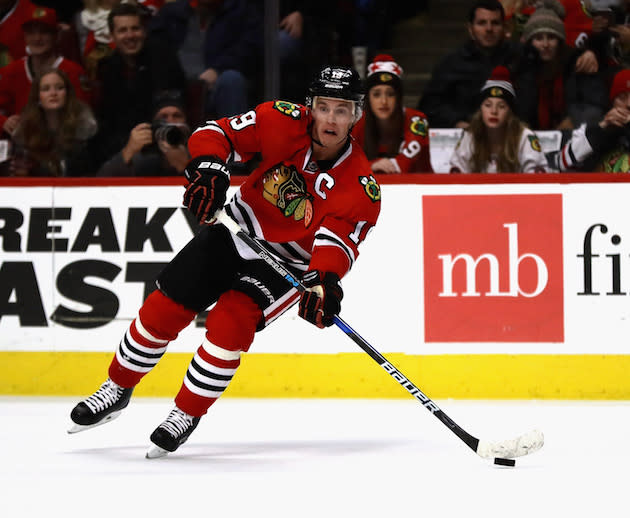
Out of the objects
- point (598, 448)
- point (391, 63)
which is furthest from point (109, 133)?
point (598, 448)

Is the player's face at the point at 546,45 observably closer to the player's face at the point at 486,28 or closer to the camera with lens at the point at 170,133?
the player's face at the point at 486,28

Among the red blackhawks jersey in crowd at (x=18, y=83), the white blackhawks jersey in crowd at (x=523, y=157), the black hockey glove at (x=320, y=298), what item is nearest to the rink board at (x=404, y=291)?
the white blackhawks jersey in crowd at (x=523, y=157)

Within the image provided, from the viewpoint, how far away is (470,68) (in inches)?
Answer: 189

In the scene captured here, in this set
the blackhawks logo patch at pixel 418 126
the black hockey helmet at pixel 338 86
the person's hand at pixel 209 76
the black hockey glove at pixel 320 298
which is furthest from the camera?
the person's hand at pixel 209 76

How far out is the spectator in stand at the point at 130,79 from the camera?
483 cm

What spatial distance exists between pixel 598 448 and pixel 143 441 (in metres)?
1.43

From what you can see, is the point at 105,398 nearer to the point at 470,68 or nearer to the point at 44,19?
the point at 470,68

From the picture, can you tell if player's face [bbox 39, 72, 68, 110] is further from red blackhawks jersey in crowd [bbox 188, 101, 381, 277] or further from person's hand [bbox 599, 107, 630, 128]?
person's hand [bbox 599, 107, 630, 128]

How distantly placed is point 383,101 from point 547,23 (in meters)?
0.83

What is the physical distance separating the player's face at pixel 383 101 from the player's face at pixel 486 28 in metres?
0.49

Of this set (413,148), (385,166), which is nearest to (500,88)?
(413,148)

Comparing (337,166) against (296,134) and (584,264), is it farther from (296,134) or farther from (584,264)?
(584,264)

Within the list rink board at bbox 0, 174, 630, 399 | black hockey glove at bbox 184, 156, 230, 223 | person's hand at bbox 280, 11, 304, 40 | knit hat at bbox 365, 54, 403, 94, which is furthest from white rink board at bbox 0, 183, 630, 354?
black hockey glove at bbox 184, 156, 230, 223

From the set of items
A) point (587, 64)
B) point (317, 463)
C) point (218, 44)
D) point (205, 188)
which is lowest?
point (317, 463)
